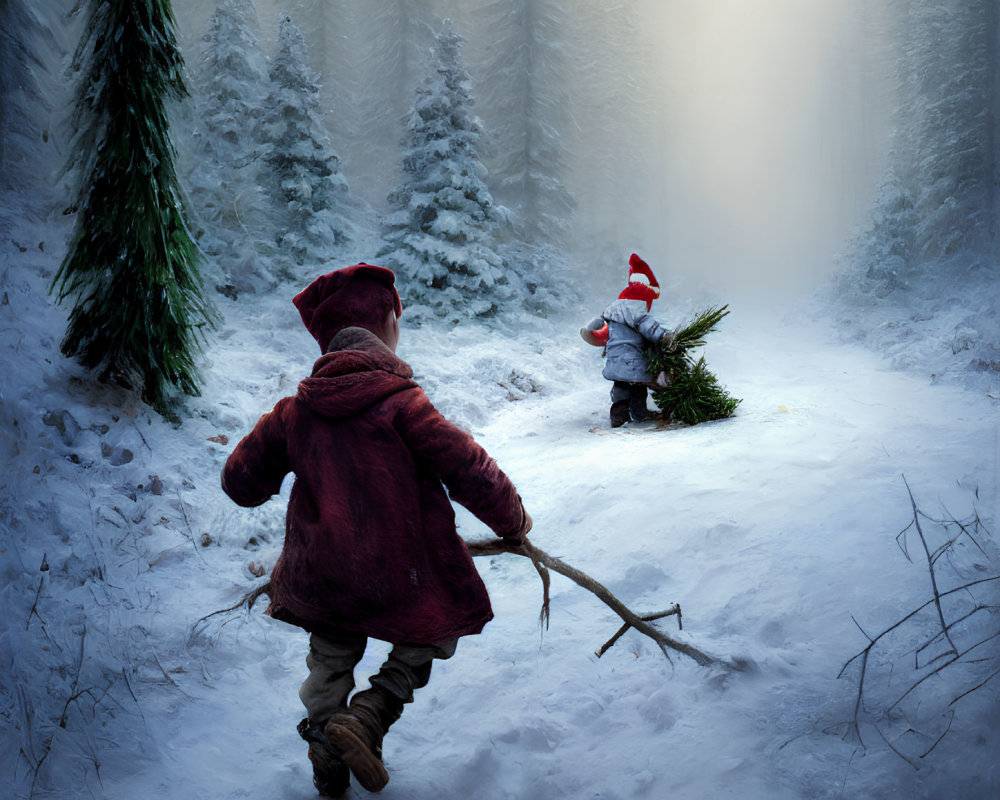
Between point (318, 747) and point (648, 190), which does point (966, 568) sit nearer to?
point (318, 747)

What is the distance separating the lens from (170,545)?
274 centimetres

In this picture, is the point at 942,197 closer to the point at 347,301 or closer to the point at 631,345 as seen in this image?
the point at 347,301

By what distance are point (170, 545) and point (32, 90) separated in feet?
6.24

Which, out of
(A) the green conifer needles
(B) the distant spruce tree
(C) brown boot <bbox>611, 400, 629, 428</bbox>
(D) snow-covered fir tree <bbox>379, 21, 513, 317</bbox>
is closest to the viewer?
(B) the distant spruce tree

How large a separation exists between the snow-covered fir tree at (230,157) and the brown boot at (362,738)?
3206 mm

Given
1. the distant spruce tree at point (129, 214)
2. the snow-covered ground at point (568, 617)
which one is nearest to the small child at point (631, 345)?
the snow-covered ground at point (568, 617)

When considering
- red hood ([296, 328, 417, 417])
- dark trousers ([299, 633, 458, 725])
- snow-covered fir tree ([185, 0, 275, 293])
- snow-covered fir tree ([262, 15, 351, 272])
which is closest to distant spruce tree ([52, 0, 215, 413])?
snow-covered fir tree ([185, 0, 275, 293])

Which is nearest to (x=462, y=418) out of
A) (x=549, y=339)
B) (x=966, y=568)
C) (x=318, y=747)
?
(x=549, y=339)

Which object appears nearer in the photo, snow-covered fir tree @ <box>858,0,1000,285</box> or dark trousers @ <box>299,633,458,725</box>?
dark trousers @ <box>299,633,458,725</box>

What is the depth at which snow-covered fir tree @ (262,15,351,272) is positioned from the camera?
4625 mm

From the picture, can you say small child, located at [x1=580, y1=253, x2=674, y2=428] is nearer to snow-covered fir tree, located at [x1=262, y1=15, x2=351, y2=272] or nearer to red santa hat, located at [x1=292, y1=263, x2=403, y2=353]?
snow-covered fir tree, located at [x1=262, y1=15, x2=351, y2=272]

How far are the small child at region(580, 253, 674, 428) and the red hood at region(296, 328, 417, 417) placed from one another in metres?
3.32

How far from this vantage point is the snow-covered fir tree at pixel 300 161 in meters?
4.62

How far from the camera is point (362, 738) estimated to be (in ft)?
5.09
